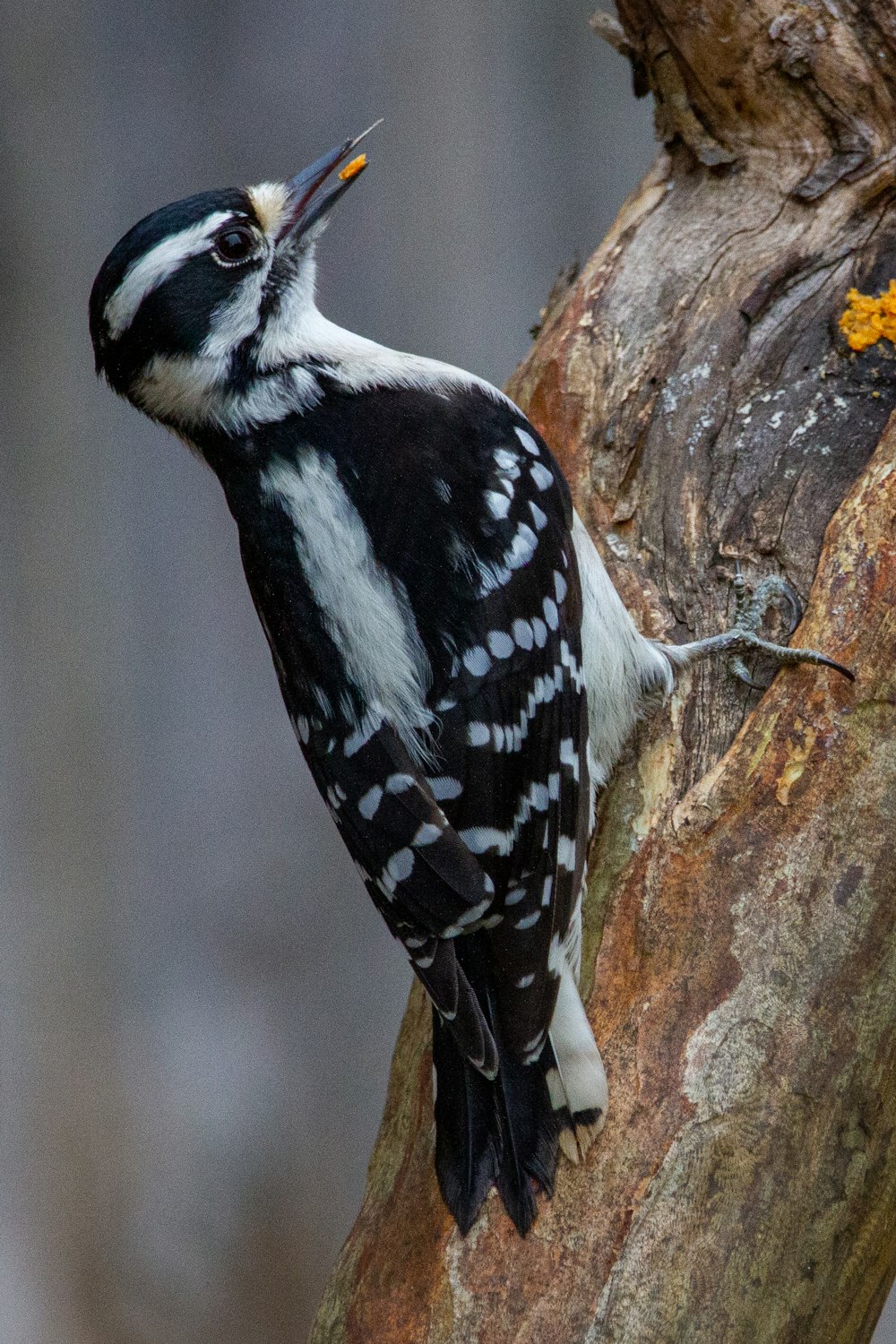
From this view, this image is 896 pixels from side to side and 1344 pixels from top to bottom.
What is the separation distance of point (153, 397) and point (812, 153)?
143cm

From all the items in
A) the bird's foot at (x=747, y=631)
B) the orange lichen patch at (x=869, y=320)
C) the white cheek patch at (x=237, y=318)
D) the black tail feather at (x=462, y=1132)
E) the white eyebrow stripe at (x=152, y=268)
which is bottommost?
the black tail feather at (x=462, y=1132)

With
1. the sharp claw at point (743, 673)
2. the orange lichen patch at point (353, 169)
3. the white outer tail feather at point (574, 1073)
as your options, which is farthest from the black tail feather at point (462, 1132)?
the orange lichen patch at point (353, 169)

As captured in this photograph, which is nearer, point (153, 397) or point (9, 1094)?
point (153, 397)

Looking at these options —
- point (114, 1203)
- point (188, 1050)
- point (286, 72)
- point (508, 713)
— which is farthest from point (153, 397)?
point (114, 1203)

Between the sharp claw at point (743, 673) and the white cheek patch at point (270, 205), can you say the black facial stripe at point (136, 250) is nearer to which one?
the white cheek patch at point (270, 205)

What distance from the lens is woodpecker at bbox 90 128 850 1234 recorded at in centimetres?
194

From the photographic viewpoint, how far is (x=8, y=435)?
10.4 feet

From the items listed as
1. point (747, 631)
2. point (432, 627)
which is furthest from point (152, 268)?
point (747, 631)

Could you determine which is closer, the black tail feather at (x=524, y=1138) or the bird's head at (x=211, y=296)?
the black tail feather at (x=524, y=1138)

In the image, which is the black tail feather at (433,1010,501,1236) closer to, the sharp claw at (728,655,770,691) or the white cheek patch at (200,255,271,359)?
the sharp claw at (728,655,770,691)

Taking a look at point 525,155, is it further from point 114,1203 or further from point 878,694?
point 114,1203

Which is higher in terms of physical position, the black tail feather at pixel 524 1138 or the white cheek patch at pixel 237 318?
the white cheek patch at pixel 237 318

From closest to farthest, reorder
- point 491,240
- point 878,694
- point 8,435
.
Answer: point 878,694 → point 8,435 → point 491,240

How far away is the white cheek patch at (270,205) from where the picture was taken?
231 centimetres
